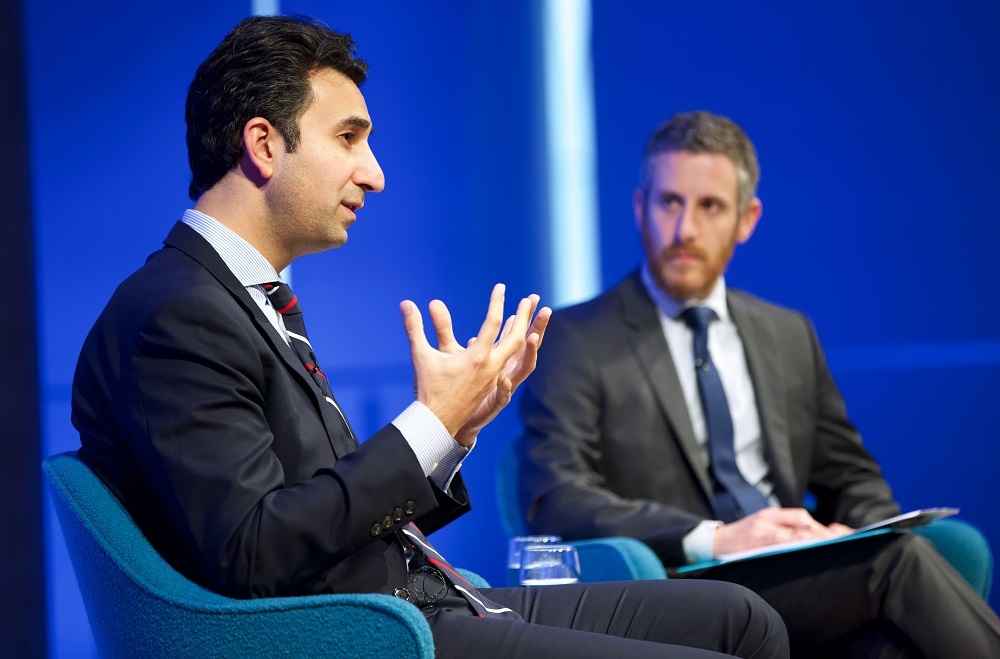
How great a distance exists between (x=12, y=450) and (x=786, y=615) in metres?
2.18

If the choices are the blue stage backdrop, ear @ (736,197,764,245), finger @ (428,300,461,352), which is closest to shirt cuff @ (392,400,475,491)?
finger @ (428,300,461,352)

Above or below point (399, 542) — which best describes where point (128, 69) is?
above

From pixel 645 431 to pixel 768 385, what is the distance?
1.36 ft

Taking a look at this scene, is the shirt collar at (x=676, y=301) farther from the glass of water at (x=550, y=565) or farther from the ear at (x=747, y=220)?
the glass of water at (x=550, y=565)

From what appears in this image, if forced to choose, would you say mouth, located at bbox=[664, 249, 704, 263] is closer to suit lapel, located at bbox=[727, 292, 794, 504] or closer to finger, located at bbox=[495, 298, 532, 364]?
suit lapel, located at bbox=[727, 292, 794, 504]

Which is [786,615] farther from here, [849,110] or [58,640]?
[849,110]

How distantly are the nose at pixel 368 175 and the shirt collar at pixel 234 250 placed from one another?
21cm

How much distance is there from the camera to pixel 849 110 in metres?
4.46

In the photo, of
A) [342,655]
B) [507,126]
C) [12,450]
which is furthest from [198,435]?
[507,126]

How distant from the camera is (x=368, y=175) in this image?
200cm

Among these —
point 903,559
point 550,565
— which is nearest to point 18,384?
point 550,565

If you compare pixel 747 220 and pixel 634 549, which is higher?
pixel 747 220

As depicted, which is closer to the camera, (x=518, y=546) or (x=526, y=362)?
(x=526, y=362)

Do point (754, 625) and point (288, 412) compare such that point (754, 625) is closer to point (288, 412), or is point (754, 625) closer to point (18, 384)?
point (288, 412)
